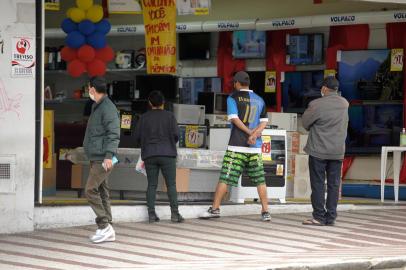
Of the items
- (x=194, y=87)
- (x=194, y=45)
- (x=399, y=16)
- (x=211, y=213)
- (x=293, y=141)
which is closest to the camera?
(x=211, y=213)

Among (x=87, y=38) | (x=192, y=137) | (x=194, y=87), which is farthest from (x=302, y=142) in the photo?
(x=194, y=87)

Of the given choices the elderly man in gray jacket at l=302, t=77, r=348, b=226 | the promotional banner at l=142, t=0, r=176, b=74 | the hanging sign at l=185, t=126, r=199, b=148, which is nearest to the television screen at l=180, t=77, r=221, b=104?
the promotional banner at l=142, t=0, r=176, b=74

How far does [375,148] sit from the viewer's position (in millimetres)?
16484

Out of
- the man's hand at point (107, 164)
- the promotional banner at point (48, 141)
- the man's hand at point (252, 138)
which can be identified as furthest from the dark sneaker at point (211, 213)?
the promotional banner at point (48, 141)

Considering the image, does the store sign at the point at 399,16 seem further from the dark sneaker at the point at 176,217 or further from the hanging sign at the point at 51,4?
the dark sneaker at the point at 176,217

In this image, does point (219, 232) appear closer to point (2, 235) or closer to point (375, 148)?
point (2, 235)

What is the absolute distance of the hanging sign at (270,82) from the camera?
58.3ft

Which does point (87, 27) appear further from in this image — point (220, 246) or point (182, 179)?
point (220, 246)

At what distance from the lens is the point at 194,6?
14719mm

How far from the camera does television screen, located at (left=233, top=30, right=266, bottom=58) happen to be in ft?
58.3

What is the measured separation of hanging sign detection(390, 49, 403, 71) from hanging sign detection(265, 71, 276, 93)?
8.16ft

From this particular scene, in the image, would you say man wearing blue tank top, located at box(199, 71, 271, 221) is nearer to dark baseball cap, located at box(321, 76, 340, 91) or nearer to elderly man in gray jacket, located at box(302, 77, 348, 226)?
elderly man in gray jacket, located at box(302, 77, 348, 226)

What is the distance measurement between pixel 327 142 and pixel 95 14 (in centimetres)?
535

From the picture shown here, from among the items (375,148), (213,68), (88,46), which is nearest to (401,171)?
(375,148)
